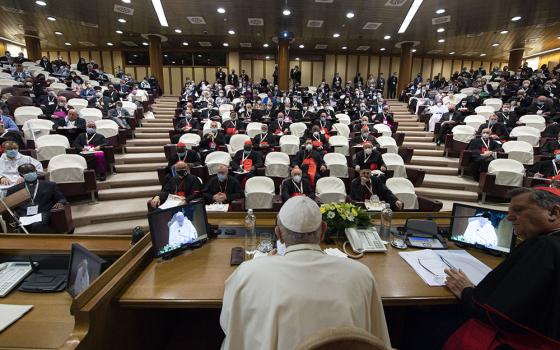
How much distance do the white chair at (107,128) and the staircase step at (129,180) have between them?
139cm

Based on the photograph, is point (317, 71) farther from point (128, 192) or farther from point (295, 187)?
point (128, 192)

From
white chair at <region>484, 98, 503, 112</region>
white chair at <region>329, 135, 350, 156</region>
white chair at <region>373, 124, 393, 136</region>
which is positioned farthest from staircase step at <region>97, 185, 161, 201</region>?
white chair at <region>484, 98, 503, 112</region>

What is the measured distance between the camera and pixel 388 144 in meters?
7.96

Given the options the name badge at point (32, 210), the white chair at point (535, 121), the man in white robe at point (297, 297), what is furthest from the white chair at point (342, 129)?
the man in white robe at point (297, 297)

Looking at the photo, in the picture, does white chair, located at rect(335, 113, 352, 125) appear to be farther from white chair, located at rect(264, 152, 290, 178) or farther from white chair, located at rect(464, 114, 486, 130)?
white chair, located at rect(264, 152, 290, 178)

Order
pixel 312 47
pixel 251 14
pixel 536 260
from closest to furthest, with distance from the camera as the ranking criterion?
1. pixel 536 260
2. pixel 251 14
3. pixel 312 47

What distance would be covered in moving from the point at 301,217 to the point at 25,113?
Result: 372 inches

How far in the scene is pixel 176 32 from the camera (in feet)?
46.1

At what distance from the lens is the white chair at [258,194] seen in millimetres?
5199

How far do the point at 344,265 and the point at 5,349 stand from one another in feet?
5.13

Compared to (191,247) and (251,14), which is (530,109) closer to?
(251,14)

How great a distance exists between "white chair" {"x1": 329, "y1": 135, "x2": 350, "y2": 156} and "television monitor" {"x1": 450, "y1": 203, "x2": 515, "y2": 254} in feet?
17.8

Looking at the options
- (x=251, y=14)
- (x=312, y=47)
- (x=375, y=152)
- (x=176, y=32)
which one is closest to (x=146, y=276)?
(x=375, y=152)

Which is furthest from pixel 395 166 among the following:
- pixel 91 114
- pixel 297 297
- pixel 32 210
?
pixel 91 114
